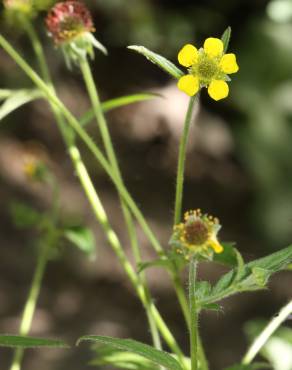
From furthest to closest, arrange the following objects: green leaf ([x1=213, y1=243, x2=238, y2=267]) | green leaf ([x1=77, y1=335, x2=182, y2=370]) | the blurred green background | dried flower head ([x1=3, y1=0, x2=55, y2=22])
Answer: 1. the blurred green background
2. dried flower head ([x1=3, y1=0, x2=55, y2=22])
3. green leaf ([x1=213, y1=243, x2=238, y2=267])
4. green leaf ([x1=77, y1=335, x2=182, y2=370])

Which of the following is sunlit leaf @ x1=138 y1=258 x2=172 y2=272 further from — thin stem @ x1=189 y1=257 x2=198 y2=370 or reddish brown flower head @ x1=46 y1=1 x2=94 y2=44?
reddish brown flower head @ x1=46 y1=1 x2=94 y2=44

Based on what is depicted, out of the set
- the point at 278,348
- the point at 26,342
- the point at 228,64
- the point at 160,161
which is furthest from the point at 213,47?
the point at 160,161

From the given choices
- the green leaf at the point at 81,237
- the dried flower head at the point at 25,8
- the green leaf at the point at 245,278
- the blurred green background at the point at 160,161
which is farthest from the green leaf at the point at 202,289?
the blurred green background at the point at 160,161

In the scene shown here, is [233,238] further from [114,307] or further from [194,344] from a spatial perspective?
[194,344]

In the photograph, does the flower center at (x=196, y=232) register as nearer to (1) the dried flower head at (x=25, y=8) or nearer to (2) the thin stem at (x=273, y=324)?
(2) the thin stem at (x=273, y=324)

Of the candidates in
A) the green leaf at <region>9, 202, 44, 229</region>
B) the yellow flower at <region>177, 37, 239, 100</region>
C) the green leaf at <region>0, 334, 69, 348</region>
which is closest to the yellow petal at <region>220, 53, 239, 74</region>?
the yellow flower at <region>177, 37, 239, 100</region>

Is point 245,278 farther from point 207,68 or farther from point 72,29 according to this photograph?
point 72,29

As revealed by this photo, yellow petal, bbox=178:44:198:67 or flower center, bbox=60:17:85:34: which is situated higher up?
flower center, bbox=60:17:85:34
